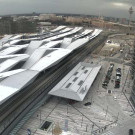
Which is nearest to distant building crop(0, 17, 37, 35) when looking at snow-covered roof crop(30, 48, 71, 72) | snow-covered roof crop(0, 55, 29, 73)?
snow-covered roof crop(30, 48, 71, 72)

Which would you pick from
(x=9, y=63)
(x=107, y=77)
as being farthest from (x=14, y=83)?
(x=107, y=77)

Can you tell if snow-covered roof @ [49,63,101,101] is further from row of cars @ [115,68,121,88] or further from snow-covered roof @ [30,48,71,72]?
row of cars @ [115,68,121,88]

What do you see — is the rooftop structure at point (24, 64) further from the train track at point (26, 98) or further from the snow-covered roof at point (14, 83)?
the train track at point (26, 98)

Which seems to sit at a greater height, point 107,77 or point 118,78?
point 107,77

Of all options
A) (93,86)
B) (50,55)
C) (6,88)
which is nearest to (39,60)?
(50,55)

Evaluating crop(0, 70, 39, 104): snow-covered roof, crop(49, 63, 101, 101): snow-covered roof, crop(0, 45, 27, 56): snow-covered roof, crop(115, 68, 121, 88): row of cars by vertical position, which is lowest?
crop(115, 68, 121, 88): row of cars

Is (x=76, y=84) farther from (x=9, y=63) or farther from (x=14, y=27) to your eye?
(x=14, y=27)

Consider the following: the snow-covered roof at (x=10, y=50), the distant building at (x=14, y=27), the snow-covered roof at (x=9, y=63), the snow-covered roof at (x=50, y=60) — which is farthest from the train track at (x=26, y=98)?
the distant building at (x=14, y=27)

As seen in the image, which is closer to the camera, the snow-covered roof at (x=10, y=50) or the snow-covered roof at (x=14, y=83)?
the snow-covered roof at (x=14, y=83)

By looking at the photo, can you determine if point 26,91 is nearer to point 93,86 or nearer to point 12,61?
point 12,61
